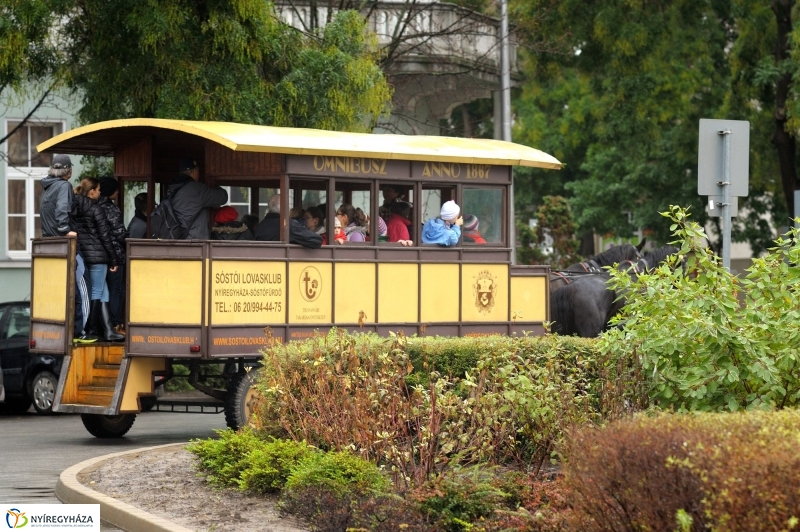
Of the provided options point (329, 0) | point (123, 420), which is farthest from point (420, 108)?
point (123, 420)

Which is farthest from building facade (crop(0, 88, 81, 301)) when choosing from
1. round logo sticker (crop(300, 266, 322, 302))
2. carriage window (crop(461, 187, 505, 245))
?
round logo sticker (crop(300, 266, 322, 302))

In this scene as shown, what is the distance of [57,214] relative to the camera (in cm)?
1508

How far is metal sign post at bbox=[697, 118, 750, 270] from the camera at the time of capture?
1188 centimetres

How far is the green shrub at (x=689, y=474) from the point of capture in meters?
5.87

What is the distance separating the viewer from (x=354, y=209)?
15.8 meters

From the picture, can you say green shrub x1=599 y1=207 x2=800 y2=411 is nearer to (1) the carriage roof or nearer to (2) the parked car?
(1) the carriage roof

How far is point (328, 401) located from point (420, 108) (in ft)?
61.7

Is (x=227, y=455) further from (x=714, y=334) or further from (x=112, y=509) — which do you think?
(x=714, y=334)

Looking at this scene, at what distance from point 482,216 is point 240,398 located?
3924 mm

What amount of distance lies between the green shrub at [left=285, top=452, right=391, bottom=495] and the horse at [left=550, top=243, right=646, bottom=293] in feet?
33.1

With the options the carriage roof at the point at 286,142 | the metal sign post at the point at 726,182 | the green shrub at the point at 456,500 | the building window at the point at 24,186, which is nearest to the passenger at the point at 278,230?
the carriage roof at the point at 286,142

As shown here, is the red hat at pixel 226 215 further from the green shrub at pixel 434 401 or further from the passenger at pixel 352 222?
the green shrub at pixel 434 401

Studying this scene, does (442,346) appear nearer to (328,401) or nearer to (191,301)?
(328,401)

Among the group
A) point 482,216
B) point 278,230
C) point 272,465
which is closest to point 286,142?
point 278,230
